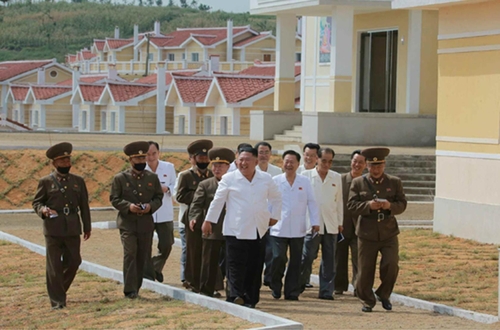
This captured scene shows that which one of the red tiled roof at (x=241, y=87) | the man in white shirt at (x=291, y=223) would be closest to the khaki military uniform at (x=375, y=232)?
the man in white shirt at (x=291, y=223)

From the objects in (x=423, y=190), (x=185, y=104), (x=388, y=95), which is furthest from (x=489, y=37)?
(x=185, y=104)

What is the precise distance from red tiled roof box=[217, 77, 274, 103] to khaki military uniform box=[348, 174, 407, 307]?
3460 cm

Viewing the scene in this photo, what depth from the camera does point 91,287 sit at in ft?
40.7

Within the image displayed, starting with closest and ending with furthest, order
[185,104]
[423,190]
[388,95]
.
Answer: [423,190] < [388,95] < [185,104]

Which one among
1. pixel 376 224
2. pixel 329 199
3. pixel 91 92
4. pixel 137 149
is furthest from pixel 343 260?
pixel 91 92

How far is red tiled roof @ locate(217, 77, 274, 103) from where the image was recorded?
46094mm

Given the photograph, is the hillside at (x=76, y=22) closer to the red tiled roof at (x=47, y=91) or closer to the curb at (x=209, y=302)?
the red tiled roof at (x=47, y=91)

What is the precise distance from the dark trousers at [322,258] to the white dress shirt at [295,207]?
1.19ft

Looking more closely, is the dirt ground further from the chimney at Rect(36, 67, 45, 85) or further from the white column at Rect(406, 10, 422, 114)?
the chimney at Rect(36, 67, 45, 85)

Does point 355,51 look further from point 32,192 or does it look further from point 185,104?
point 185,104

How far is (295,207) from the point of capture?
11781mm

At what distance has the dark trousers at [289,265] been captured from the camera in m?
11.7

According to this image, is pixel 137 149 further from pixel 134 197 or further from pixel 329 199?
pixel 329 199

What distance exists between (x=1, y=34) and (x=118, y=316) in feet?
402
